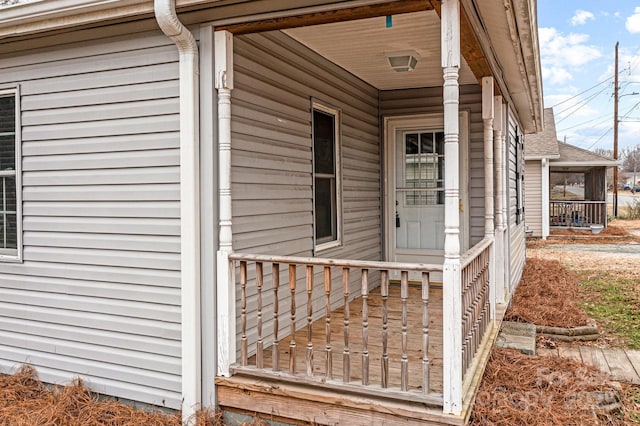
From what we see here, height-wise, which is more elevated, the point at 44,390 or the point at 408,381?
the point at 408,381

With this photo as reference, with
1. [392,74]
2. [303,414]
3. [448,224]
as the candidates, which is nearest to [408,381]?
[303,414]

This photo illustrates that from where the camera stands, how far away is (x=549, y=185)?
1711 centimetres

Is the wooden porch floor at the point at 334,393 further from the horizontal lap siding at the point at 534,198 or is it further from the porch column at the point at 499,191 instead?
the horizontal lap siding at the point at 534,198

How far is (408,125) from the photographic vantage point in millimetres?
6410

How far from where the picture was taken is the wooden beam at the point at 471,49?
3.06m

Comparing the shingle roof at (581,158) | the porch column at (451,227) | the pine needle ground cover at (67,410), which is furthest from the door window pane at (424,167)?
the shingle roof at (581,158)

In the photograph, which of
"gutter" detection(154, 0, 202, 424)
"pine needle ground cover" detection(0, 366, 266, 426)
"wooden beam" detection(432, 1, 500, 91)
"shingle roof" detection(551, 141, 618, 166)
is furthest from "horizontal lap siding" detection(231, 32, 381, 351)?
"shingle roof" detection(551, 141, 618, 166)

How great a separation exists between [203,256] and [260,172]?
810mm

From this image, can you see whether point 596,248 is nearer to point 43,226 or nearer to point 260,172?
point 260,172

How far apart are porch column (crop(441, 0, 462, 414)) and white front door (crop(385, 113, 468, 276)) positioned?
3.62 metres

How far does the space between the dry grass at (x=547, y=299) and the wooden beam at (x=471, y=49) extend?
276 centimetres

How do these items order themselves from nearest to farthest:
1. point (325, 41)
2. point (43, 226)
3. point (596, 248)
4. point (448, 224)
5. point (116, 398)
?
point (448, 224)
point (116, 398)
point (43, 226)
point (325, 41)
point (596, 248)

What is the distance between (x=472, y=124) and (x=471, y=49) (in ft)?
8.18

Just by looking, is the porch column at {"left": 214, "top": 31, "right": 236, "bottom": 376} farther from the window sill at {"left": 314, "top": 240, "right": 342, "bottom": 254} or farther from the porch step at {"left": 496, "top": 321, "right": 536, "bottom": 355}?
the porch step at {"left": 496, "top": 321, "right": 536, "bottom": 355}
